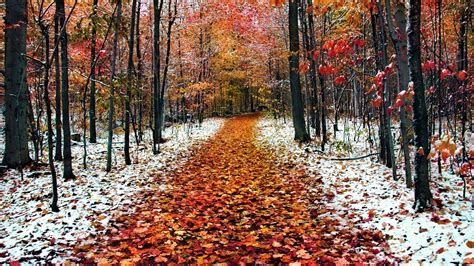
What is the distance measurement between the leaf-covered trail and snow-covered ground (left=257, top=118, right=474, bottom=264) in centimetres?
30

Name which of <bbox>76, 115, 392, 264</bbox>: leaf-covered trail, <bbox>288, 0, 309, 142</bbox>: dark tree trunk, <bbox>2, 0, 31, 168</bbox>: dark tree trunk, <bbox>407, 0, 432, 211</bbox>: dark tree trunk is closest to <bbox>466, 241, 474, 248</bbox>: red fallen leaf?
<bbox>76, 115, 392, 264</bbox>: leaf-covered trail

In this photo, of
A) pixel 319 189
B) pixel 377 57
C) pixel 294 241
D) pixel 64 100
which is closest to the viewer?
pixel 294 241

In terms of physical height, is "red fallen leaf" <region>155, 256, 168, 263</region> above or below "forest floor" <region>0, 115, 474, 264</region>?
below

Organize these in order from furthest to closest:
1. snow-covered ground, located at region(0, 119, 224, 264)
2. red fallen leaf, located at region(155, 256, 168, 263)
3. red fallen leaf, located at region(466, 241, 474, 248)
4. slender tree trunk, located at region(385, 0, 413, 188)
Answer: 1. slender tree trunk, located at region(385, 0, 413, 188)
2. snow-covered ground, located at region(0, 119, 224, 264)
3. red fallen leaf, located at region(155, 256, 168, 263)
4. red fallen leaf, located at region(466, 241, 474, 248)

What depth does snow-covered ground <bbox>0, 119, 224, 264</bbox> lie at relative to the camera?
4469 millimetres

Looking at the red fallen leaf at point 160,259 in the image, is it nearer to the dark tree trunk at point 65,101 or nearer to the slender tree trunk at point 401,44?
the slender tree trunk at point 401,44

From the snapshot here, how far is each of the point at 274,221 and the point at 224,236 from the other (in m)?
0.96

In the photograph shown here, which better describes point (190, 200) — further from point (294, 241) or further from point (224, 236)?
point (294, 241)

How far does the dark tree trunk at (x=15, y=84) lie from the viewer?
905cm

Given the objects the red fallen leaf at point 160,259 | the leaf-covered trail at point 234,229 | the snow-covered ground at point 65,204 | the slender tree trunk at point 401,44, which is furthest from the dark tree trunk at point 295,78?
the red fallen leaf at point 160,259

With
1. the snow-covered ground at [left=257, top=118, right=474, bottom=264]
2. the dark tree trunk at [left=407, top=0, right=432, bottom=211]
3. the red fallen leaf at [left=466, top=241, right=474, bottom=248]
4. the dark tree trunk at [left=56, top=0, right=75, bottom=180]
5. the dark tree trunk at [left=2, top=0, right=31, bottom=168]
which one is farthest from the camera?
the dark tree trunk at [left=2, top=0, right=31, bottom=168]

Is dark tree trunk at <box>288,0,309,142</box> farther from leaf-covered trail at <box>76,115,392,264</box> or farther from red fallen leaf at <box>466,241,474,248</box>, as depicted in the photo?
red fallen leaf at <box>466,241,474,248</box>

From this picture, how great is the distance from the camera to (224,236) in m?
4.78

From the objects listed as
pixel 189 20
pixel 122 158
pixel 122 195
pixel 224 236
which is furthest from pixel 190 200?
pixel 189 20
